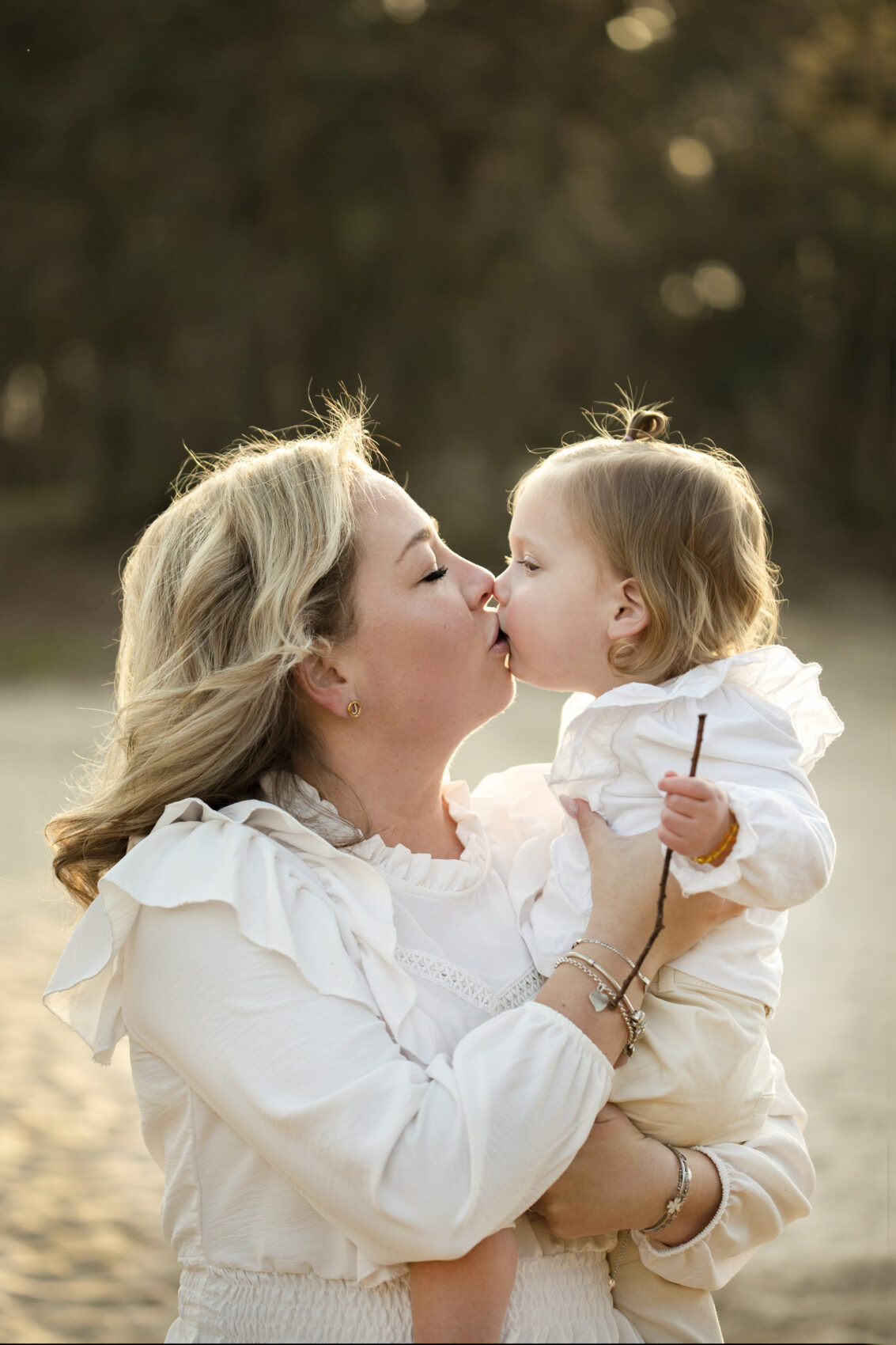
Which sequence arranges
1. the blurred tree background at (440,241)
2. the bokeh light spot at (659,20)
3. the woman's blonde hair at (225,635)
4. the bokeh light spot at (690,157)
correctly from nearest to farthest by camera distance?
the woman's blonde hair at (225,635) < the blurred tree background at (440,241) < the bokeh light spot at (690,157) < the bokeh light spot at (659,20)

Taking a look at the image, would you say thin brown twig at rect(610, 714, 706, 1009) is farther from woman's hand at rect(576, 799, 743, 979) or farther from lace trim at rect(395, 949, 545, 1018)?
lace trim at rect(395, 949, 545, 1018)

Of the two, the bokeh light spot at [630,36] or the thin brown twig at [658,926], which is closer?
the thin brown twig at [658,926]

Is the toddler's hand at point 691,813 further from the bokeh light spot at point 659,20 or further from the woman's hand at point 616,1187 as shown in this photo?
the bokeh light spot at point 659,20

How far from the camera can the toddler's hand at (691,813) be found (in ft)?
5.08

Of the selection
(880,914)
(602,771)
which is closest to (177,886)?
(602,771)

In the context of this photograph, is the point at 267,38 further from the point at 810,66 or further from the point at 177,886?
the point at 177,886

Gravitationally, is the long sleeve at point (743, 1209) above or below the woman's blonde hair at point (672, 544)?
below

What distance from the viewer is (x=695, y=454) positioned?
215 centimetres

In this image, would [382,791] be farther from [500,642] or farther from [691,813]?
[691,813]

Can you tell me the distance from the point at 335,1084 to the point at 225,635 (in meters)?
0.71

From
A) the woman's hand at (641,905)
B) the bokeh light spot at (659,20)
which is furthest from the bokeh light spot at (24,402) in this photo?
the woman's hand at (641,905)

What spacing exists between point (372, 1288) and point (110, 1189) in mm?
3788

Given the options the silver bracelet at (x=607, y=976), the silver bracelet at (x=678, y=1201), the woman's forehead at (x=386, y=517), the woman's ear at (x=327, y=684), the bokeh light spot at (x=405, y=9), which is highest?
the bokeh light spot at (x=405, y=9)

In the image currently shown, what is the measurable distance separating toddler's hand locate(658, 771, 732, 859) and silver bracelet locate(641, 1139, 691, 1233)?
1.51 feet
